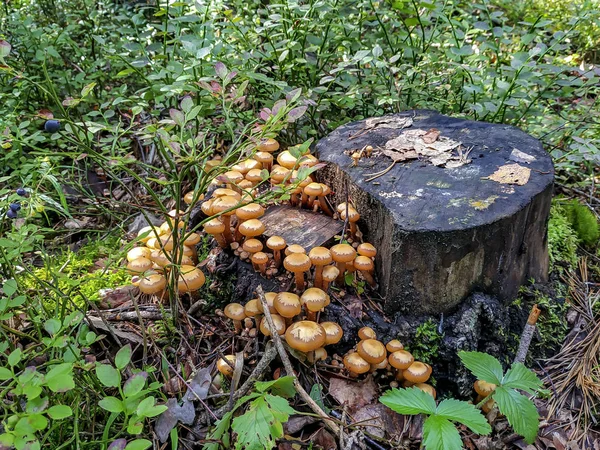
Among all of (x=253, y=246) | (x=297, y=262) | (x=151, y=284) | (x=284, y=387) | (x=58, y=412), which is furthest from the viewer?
(x=253, y=246)

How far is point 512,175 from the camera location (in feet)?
9.05

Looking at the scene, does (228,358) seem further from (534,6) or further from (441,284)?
(534,6)

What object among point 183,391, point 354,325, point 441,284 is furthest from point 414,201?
point 183,391

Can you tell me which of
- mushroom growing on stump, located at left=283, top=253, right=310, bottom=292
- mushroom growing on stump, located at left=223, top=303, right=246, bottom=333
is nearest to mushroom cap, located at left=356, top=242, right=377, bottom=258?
mushroom growing on stump, located at left=283, top=253, right=310, bottom=292

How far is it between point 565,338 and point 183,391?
2565 millimetres

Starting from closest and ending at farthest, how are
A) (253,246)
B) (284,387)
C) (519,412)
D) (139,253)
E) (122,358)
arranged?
1. (122,358)
2. (519,412)
3. (284,387)
4. (253,246)
5. (139,253)

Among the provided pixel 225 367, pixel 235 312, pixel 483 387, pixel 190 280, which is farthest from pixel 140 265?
pixel 483 387

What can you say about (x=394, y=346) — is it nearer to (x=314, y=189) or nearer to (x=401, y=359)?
(x=401, y=359)

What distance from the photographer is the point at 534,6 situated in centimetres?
744

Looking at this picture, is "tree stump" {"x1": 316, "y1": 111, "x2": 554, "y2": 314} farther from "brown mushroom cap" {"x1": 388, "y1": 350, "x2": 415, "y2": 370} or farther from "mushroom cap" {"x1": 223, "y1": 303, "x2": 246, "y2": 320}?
"mushroom cap" {"x1": 223, "y1": 303, "x2": 246, "y2": 320}

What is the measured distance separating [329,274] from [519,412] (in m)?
1.22

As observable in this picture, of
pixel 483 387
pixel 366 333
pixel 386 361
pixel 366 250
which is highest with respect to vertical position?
pixel 366 250

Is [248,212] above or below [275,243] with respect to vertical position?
above

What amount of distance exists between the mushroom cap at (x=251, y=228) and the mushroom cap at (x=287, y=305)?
0.49 metres
